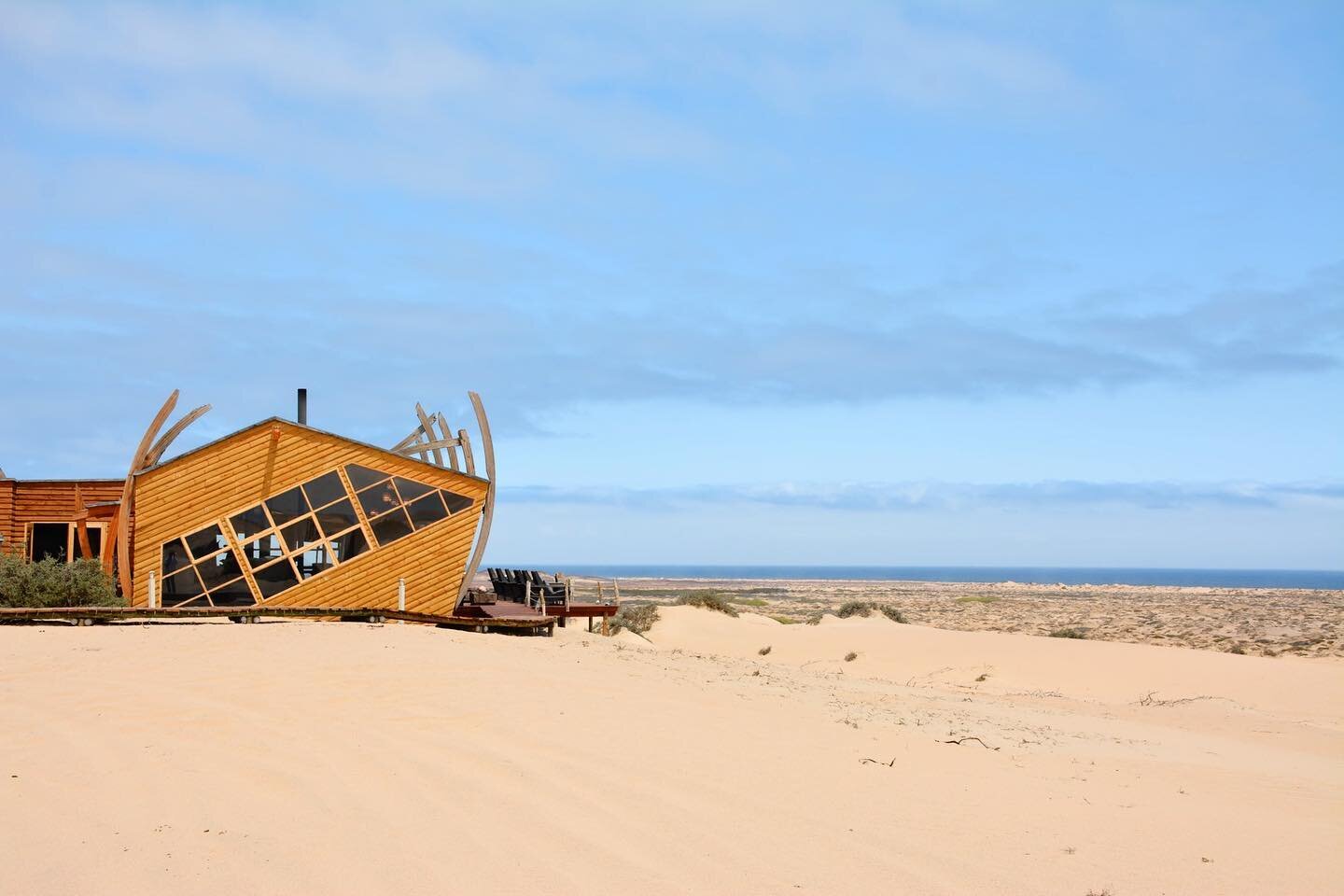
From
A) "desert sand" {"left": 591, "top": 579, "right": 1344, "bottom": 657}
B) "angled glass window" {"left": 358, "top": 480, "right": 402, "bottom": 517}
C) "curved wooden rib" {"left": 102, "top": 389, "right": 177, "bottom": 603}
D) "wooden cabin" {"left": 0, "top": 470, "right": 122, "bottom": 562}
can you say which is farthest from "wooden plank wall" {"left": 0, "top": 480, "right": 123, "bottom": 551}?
"desert sand" {"left": 591, "top": 579, "right": 1344, "bottom": 657}

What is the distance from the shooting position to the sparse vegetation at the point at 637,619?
30.1 metres

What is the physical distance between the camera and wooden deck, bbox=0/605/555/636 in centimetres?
1535

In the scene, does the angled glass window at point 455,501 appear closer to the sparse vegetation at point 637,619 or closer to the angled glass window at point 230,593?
the angled glass window at point 230,593

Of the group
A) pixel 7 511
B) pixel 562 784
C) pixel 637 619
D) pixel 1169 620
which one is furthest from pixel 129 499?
pixel 1169 620

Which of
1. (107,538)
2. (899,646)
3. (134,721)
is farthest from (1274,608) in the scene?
(134,721)

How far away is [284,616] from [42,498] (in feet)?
26.0

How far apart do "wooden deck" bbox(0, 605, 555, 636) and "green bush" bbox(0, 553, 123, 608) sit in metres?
1.79

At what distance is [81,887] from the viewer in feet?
17.0

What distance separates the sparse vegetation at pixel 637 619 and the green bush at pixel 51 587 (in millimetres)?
13749

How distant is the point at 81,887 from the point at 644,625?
1014 inches

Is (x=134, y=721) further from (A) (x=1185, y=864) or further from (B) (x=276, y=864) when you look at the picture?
(A) (x=1185, y=864)

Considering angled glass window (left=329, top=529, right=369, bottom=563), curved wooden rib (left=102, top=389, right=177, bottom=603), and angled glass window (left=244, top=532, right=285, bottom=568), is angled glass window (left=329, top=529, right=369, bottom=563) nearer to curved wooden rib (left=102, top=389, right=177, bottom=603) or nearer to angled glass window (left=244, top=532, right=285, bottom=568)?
angled glass window (left=244, top=532, right=285, bottom=568)

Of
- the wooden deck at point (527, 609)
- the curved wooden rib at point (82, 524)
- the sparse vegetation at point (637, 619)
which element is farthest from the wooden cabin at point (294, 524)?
the sparse vegetation at point (637, 619)

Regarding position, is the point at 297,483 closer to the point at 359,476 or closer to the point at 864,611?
the point at 359,476
